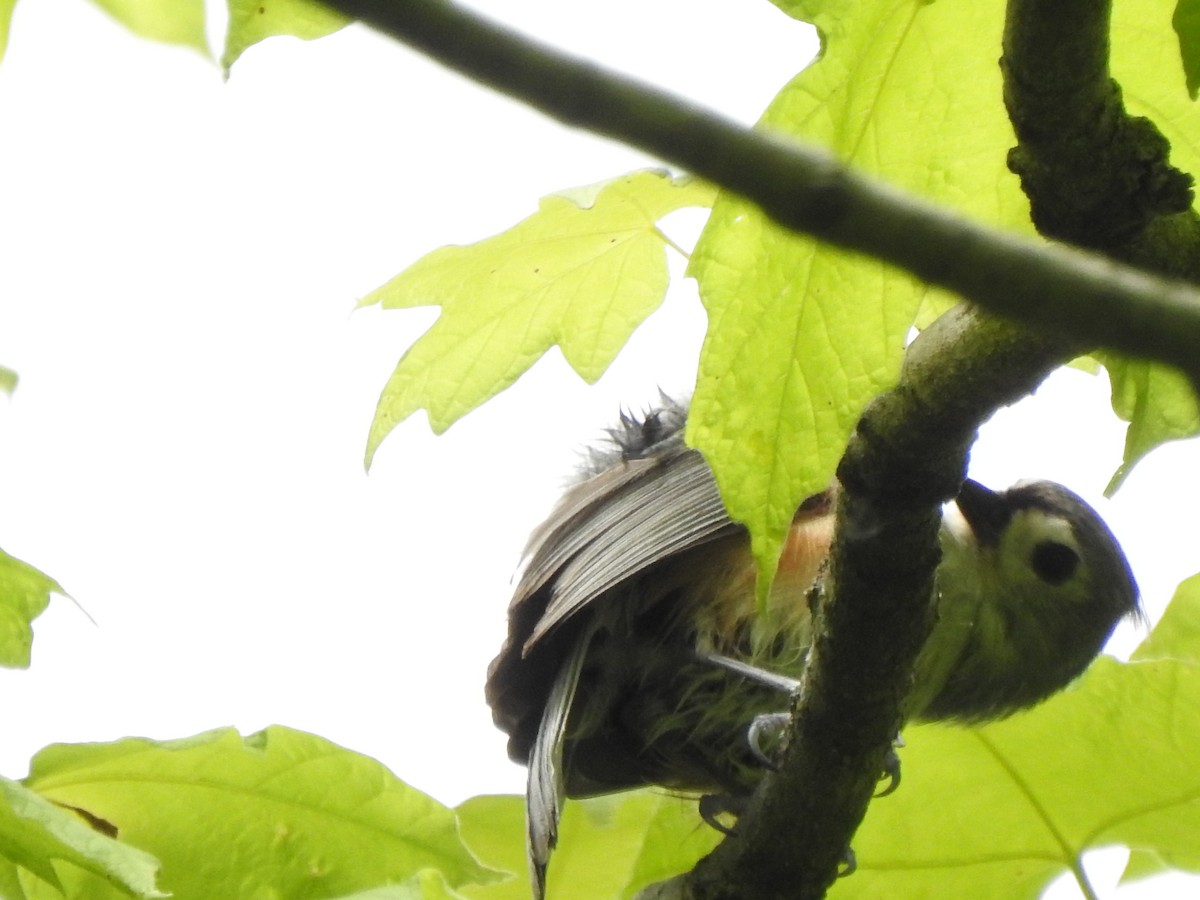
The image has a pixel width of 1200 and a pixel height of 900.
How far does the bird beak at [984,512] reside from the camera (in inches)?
109

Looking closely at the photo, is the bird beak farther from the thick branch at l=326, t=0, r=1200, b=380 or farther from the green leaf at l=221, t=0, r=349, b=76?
the thick branch at l=326, t=0, r=1200, b=380

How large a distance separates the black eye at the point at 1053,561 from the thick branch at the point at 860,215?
7.49 feet

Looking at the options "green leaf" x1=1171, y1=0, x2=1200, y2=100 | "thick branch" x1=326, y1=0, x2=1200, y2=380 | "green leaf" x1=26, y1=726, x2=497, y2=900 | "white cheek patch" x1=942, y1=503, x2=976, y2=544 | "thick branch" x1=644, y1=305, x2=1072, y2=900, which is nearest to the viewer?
"thick branch" x1=326, y1=0, x2=1200, y2=380

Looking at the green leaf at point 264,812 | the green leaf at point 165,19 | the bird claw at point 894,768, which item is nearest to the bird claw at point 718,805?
the bird claw at point 894,768

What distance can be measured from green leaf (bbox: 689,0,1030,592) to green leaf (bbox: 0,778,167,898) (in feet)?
2.05

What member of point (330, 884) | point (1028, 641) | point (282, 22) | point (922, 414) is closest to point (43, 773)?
point (330, 884)

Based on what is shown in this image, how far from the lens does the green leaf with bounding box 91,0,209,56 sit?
128 centimetres

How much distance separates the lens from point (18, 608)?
4.77ft

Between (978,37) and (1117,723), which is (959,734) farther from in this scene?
(978,37)

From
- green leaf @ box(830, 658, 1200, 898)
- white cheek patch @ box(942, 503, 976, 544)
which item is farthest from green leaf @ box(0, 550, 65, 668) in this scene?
white cheek patch @ box(942, 503, 976, 544)

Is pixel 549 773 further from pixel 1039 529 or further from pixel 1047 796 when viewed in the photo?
pixel 1039 529

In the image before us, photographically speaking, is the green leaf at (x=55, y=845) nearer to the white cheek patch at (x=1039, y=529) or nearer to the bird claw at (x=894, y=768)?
the bird claw at (x=894, y=768)

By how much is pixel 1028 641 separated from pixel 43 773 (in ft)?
6.13

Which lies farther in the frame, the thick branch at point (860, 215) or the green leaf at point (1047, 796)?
the green leaf at point (1047, 796)
